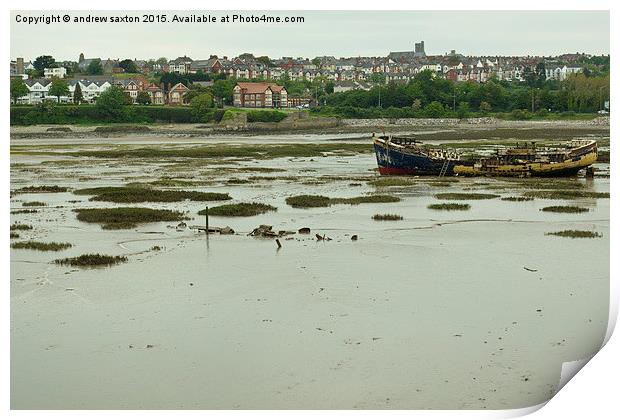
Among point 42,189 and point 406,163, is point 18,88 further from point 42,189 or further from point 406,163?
point 406,163

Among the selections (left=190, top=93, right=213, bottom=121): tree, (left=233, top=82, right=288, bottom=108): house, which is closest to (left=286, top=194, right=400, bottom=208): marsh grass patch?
(left=233, top=82, right=288, bottom=108): house

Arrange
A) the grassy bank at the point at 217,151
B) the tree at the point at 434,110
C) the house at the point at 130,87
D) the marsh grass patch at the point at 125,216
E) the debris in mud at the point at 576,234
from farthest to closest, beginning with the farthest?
the tree at the point at 434,110
the grassy bank at the point at 217,151
the house at the point at 130,87
the marsh grass patch at the point at 125,216
the debris in mud at the point at 576,234

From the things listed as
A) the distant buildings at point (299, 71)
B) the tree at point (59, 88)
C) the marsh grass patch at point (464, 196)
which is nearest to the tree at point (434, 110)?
the distant buildings at point (299, 71)

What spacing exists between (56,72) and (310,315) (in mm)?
12819

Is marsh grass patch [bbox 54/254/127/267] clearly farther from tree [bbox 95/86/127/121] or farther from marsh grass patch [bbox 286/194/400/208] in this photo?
tree [bbox 95/86/127/121]

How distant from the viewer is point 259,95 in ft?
120

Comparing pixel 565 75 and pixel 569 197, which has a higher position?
pixel 565 75

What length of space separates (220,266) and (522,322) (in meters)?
4.08

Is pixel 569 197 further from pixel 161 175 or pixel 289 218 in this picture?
pixel 161 175

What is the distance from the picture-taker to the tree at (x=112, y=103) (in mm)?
29408

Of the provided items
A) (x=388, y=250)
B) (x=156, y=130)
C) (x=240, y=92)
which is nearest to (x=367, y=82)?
(x=240, y=92)

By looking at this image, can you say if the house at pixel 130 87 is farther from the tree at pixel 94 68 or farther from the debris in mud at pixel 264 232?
the debris in mud at pixel 264 232

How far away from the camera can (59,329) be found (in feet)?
29.8

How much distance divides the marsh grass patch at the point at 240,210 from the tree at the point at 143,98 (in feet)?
47.3
